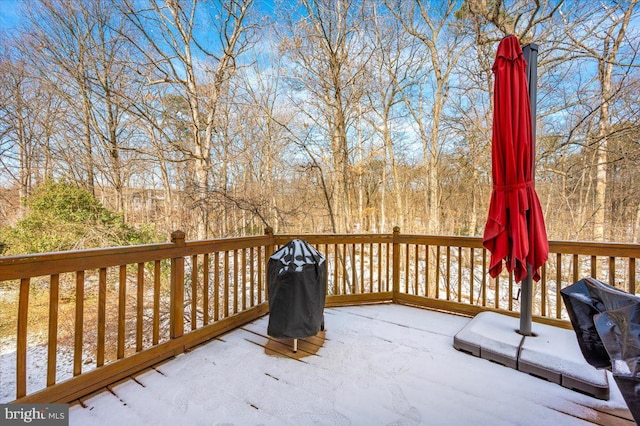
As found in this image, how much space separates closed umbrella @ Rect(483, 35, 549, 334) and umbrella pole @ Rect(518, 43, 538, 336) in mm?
39

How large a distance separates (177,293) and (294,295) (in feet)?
3.47

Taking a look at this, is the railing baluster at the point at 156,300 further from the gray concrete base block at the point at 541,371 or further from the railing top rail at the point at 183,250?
the gray concrete base block at the point at 541,371

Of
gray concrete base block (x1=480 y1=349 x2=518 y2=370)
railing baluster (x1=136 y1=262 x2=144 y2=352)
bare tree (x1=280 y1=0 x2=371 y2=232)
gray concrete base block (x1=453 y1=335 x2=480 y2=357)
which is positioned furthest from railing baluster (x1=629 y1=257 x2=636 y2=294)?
bare tree (x1=280 y1=0 x2=371 y2=232)

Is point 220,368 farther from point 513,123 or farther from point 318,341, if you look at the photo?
point 513,123

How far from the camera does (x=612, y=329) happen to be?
3.51 feet

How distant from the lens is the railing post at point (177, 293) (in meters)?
2.33

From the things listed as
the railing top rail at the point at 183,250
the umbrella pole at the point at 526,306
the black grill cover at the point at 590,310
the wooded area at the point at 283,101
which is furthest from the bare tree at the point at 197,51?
the black grill cover at the point at 590,310

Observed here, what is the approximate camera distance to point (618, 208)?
23.7 feet

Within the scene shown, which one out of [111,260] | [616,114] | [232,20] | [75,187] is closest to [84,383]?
[111,260]

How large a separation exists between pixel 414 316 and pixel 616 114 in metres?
6.66

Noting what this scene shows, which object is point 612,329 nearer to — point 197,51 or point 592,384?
point 592,384

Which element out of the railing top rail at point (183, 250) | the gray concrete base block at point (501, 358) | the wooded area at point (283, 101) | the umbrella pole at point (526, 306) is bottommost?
the gray concrete base block at point (501, 358)

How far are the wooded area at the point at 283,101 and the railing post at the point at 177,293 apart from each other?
3.60 meters
